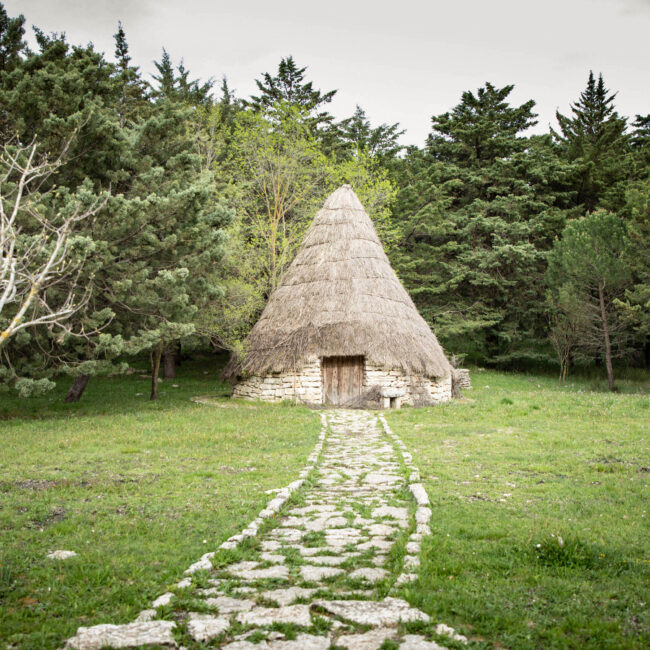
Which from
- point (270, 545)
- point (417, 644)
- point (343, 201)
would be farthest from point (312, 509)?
point (343, 201)

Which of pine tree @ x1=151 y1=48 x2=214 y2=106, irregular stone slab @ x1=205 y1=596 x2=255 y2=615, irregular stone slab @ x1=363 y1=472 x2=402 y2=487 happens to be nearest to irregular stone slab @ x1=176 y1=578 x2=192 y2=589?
irregular stone slab @ x1=205 y1=596 x2=255 y2=615

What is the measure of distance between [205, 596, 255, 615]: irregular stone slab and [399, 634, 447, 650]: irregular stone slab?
43.6 inches

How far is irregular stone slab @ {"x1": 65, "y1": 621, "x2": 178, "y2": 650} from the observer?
121 inches

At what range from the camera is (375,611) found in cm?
358

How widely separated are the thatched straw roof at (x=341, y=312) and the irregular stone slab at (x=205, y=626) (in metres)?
13.8

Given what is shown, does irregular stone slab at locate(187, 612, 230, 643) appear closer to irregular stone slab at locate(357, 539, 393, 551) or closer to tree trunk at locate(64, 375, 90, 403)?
irregular stone slab at locate(357, 539, 393, 551)

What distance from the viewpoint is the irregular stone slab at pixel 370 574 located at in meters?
4.21

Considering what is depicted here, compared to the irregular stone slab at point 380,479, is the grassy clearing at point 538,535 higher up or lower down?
higher up

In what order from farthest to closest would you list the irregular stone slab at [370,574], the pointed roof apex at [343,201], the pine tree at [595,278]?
the pine tree at [595,278] → the pointed roof apex at [343,201] → the irregular stone slab at [370,574]

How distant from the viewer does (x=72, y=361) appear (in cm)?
1373

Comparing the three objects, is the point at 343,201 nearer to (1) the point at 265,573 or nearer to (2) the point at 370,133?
(1) the point at 265,573

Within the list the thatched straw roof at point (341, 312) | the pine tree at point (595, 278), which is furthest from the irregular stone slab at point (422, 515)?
the pine tree at point (595, 278)

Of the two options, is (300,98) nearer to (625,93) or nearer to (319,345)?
(625,93)

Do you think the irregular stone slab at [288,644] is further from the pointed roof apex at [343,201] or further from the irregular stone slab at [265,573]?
the pointed roof apex at [343,201]
